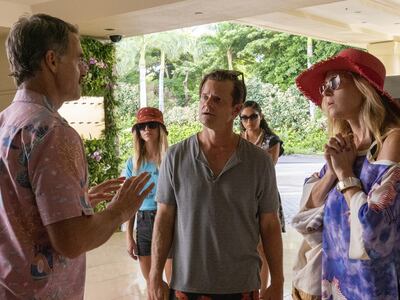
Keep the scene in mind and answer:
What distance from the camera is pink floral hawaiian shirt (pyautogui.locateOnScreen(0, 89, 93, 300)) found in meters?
Result: 1.36

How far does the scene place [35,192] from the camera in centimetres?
137

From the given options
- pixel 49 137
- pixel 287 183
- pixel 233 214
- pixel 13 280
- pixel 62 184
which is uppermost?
pixel 49 137

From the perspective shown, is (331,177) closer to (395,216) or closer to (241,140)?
(395,216)

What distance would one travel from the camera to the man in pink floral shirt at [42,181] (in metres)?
1.36

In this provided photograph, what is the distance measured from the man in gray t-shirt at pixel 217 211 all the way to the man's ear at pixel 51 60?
0.86m

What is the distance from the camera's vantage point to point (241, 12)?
6.13 m

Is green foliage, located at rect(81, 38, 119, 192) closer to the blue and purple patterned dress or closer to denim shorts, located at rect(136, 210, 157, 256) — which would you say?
denim shorts, located at rect(136, 210, 157, 256)

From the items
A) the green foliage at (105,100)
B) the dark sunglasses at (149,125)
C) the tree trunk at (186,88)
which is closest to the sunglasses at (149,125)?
the dark sunglasses at (149,125)

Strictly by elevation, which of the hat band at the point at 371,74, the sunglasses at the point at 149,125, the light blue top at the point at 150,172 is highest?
the hat band at the point at 371,74

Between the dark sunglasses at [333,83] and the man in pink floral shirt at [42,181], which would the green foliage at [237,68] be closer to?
the dark sunglasses at [333,83]

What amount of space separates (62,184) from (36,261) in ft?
0.76

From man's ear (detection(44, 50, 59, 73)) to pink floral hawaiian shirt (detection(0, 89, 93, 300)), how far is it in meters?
0.09

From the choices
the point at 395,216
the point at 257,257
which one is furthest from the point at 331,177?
the point at 257,257

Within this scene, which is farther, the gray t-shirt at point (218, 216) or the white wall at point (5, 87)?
the white wall at point (5, 87)
